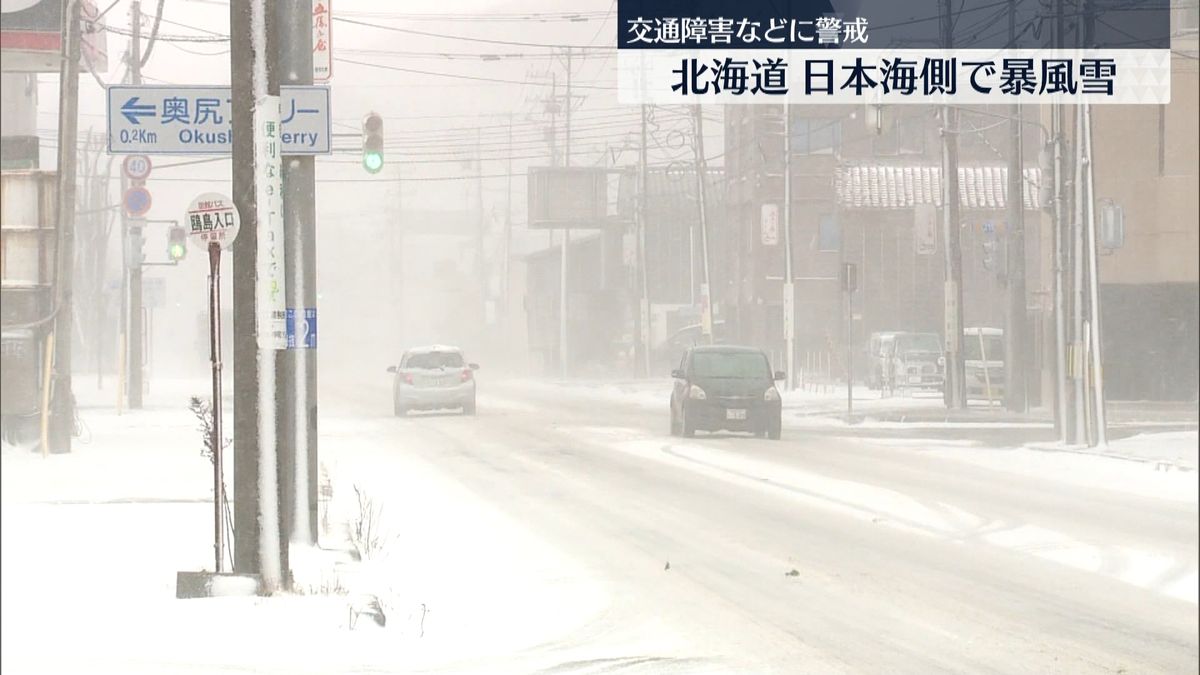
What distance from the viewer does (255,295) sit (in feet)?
33.7

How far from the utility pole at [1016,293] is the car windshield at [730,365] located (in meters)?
10.5

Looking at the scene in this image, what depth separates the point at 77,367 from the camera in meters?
79.5

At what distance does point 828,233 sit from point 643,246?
761 cm

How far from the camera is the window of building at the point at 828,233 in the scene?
2618 inches

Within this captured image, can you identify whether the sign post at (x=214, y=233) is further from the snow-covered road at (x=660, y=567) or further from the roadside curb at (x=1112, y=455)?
the roadside curb at (x=1112, y=455)

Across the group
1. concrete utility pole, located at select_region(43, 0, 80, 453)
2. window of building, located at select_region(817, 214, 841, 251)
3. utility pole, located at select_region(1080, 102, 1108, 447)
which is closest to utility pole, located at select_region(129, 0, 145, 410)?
concrete utility pole, located at select_region(43, 0, 80, 453)

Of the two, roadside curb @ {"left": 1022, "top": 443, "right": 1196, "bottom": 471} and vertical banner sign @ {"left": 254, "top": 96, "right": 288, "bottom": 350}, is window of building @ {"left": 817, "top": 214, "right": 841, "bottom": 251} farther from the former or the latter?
vertical banner sign @ {"left": 254, "top": 96, "right": 288, "bottom": 350}

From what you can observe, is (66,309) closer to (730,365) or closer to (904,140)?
(730,365)

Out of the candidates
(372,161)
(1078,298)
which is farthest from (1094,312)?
(372,161)

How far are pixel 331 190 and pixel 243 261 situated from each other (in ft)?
468

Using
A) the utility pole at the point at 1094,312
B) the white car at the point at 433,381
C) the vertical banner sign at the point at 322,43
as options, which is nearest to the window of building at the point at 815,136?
the white car at the point at 433,381

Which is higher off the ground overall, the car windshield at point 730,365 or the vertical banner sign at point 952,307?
the vertical banner sign at point 952,307

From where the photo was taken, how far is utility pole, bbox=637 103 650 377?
62938 millimetres

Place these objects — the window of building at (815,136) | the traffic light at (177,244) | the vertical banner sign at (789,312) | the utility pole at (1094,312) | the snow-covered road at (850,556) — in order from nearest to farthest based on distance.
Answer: the snow-covered road at (850,556), the utility pole at (1094,312), the traffic light at (177,244), the vertical banner sign at (789,312), the window of building at (815,136)
